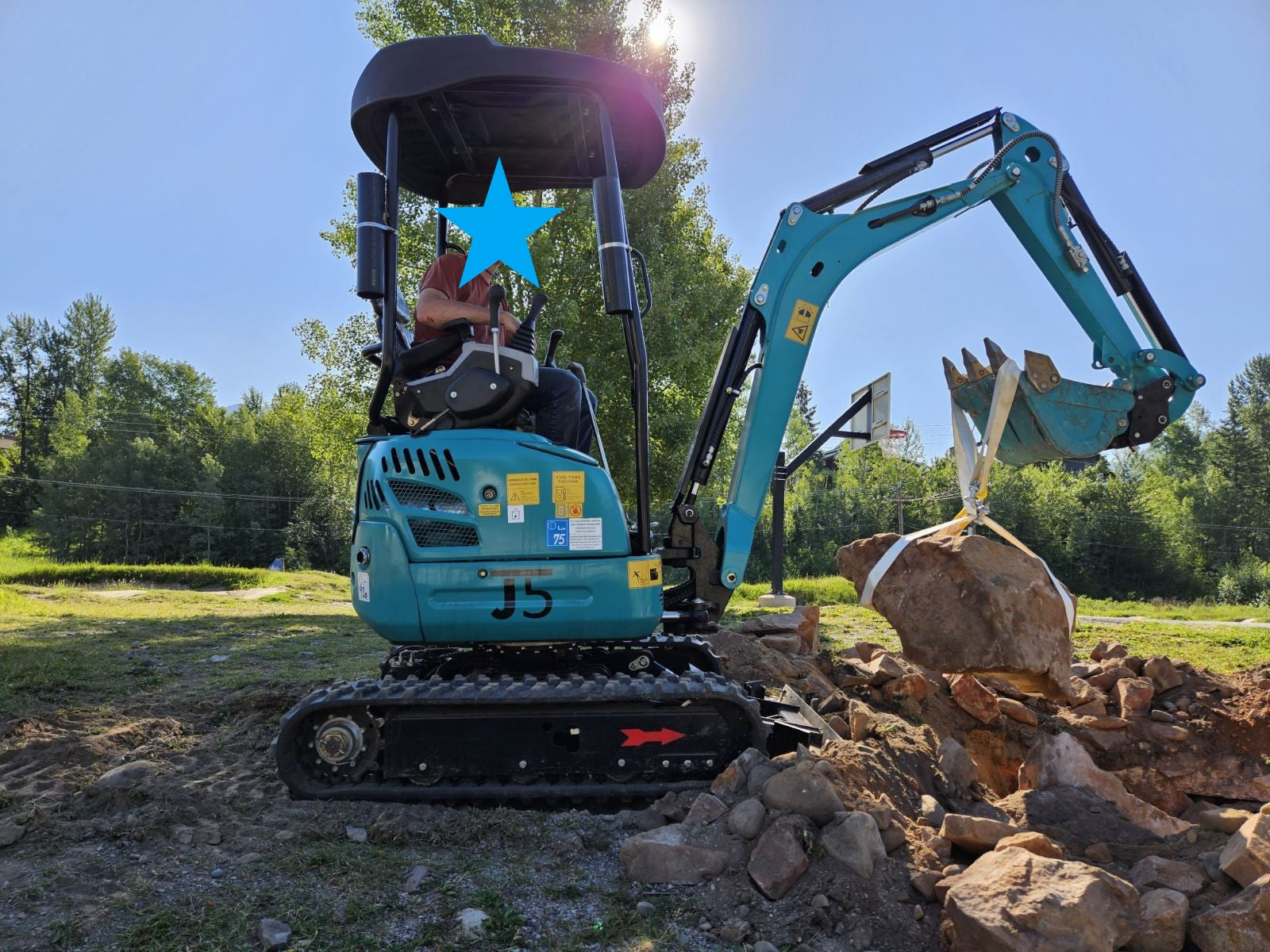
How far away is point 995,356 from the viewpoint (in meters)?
4.73

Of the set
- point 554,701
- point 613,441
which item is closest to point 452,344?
point 554,701

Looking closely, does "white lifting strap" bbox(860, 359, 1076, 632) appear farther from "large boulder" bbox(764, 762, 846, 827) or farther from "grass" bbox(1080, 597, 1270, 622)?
"grass" bbox(1080, 597, 1270, 622)

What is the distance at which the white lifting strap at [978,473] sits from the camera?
4.64m

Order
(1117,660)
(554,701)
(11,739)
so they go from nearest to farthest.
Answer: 1. (554,701)
2. (11,739)
3. (1117,660)

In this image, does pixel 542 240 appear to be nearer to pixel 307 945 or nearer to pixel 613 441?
pixel 613 441

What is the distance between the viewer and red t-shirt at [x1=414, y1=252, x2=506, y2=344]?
4.20 metres

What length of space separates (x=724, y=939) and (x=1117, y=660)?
5405mm

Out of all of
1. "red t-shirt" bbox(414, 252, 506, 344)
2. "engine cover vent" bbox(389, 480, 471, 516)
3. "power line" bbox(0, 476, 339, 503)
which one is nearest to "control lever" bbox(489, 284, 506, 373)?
"red t-shirt" bbox(414, 252, 506, 344)

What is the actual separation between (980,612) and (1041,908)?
2344mm

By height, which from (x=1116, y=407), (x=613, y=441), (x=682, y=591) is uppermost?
(x=613, y=441)

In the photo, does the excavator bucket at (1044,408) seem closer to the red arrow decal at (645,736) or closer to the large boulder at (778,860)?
the red arrow decal at (645,736)

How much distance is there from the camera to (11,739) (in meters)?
4.35

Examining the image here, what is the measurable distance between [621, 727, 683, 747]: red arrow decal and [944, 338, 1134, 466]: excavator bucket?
256 cm

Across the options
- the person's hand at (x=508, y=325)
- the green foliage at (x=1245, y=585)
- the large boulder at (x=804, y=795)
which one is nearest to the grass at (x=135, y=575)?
the person's hand at (x=508, y=325)
